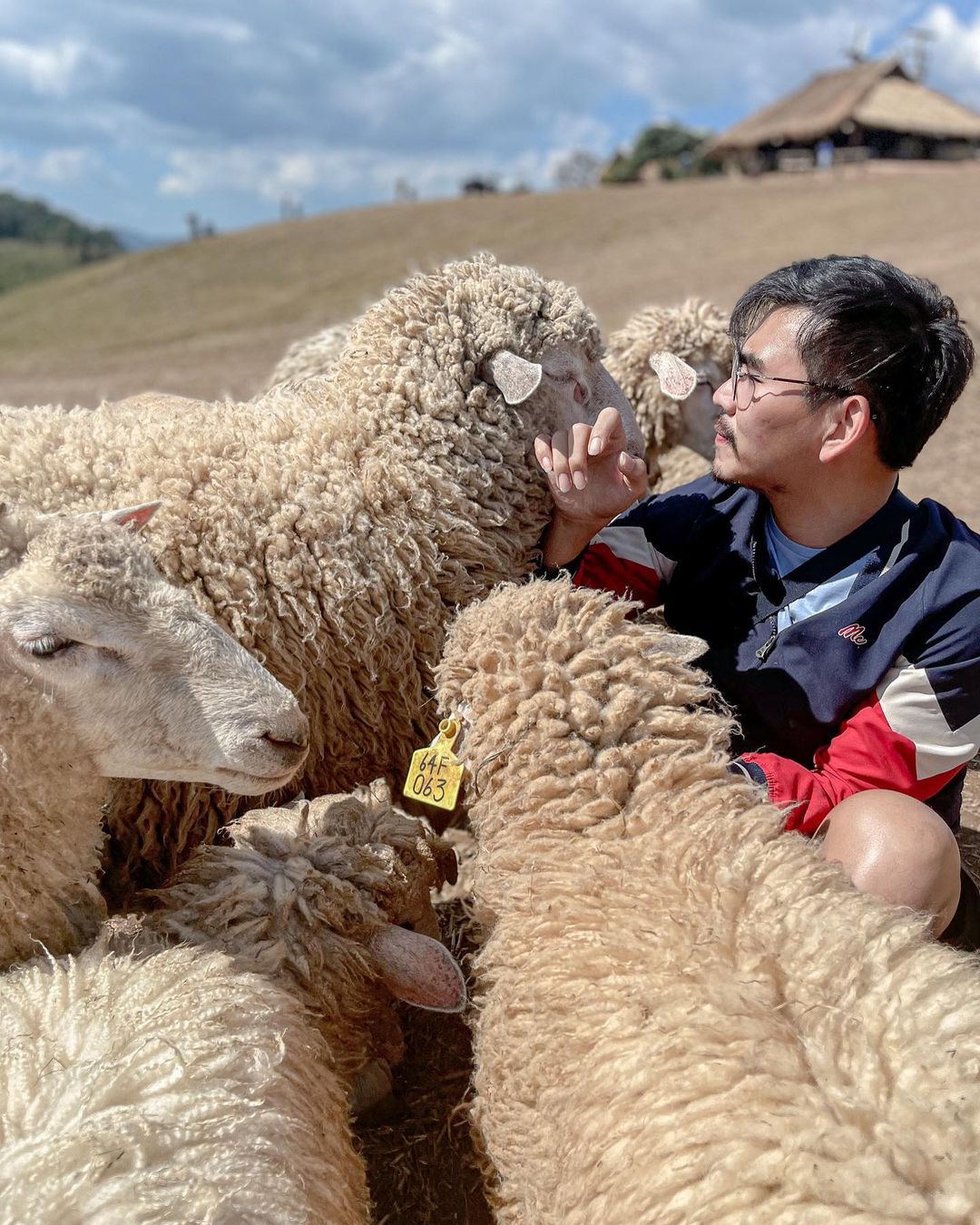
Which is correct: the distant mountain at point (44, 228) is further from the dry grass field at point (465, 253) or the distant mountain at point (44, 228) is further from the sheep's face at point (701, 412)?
the sheep's face at point (701, 412)

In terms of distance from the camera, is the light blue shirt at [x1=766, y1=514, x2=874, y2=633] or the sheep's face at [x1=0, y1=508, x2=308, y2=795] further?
the light blue shirt at [x1=766, y1=514, x2=874, y2=633]

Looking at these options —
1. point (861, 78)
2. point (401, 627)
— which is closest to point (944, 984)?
point (401, 627)

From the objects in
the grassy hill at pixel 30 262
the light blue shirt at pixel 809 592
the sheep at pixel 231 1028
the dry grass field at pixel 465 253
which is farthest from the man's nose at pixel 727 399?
the grassy hill at pixel 30 262

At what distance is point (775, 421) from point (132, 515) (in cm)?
157

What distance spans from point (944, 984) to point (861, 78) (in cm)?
5317

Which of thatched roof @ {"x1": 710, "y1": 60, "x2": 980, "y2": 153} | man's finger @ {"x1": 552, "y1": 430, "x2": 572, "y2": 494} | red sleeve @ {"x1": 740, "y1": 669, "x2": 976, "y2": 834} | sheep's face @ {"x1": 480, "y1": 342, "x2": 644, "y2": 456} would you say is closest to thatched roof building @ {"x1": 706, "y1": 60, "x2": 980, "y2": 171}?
thatched roof @ {"x1": 710, "y1": 60, "x2": 980, "y2": 153}

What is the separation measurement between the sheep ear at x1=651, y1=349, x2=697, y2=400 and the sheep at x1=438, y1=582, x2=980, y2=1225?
4.69 feet

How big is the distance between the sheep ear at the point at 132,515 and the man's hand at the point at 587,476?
1.19 m

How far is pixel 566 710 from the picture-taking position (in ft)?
6.90

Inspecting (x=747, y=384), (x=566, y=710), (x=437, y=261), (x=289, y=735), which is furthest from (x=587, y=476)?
(x=437, y=261)

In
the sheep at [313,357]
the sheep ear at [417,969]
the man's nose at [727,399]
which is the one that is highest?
the sheep at [313,357]

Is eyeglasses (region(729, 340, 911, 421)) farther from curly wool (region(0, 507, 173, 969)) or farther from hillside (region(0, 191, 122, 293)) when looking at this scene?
hillside (region(0, 191, 122, 293))

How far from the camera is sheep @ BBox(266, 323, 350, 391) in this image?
4.25m

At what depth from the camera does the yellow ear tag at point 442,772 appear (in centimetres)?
219
